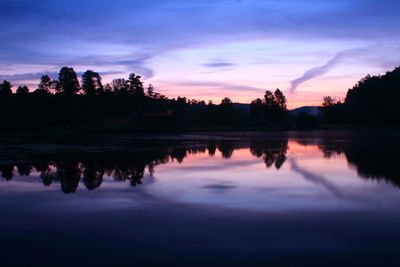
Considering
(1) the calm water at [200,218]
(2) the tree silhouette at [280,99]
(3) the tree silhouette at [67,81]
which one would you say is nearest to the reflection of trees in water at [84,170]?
(1) the calm water at [200,218]

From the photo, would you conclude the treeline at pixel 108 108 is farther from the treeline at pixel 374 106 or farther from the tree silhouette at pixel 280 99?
the treeline at pixel 374 106

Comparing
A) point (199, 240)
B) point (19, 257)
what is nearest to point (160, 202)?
point (199, 240)

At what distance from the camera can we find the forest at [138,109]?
263ft

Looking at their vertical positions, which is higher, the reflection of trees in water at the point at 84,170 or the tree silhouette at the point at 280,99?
the tree silhouette at the point at 280,99

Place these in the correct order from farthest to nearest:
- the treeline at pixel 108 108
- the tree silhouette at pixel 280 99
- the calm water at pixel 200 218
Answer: the tree silhouette at pixel 280 99 < the treeline at pixel 108 108 < the calm water at pixel 200 218

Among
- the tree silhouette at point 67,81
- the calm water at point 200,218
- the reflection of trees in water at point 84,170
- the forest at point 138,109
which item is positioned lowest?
the calm water at point 200,218

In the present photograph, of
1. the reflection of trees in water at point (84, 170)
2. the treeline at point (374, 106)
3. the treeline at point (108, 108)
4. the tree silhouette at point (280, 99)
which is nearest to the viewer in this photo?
the reflection of trees in water at point (84, 170)

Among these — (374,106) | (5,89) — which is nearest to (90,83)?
(5,89)

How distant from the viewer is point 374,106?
100000mm

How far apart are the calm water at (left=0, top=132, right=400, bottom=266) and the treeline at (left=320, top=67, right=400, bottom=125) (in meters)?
87.3

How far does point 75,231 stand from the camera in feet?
26.4

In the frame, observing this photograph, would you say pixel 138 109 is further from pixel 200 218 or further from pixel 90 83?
pixel 200 218

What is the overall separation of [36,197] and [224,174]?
7.78 m

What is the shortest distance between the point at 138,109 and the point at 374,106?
63.2 metres
